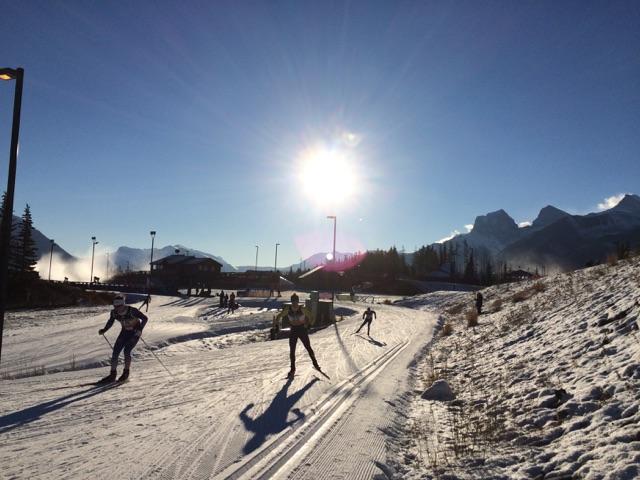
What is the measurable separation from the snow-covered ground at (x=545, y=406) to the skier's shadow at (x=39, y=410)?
520 cm

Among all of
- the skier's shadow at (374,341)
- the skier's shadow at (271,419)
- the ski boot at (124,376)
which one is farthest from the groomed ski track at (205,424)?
the skier's shadow at (374,341)

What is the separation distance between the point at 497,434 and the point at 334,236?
30.2 meters

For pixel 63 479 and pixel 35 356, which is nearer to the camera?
pixel 63 479

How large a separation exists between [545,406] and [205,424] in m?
5.25

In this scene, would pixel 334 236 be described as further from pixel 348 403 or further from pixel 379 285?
pixel 379 285

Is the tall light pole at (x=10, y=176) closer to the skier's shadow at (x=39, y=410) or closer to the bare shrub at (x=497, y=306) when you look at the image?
the skier's shadow at (x=39, y=410)

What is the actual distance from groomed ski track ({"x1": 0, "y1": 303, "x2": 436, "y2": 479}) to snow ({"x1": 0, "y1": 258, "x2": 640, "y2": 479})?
1.0 inches

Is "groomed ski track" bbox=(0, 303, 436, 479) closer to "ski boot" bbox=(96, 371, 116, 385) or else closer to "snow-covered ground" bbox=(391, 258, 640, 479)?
"ski boot" bbox=(96, 371, 116, 385)

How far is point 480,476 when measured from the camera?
14.9ft

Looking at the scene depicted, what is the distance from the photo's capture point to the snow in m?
4.50

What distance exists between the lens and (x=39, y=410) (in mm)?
6332

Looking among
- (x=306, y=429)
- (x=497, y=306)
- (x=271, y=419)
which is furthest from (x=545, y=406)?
(x=497, y=306)

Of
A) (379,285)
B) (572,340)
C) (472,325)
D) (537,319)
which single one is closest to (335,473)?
(572,340)

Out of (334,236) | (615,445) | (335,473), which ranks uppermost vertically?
(334,236)
